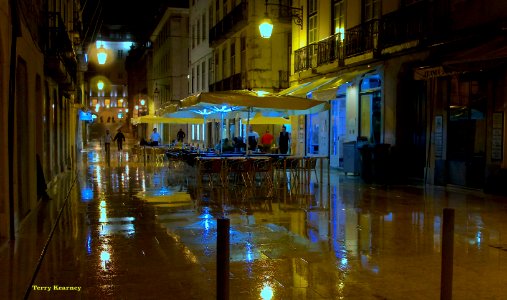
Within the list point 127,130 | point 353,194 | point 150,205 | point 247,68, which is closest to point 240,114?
point 353,194

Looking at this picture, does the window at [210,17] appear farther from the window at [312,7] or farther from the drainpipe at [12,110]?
the drainpipe at [12,110]

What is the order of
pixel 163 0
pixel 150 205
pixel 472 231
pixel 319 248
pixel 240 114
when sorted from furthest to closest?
pixel 163 0 < pixel 240 114 < pixel 150 205 < pixel 472 231 < pixel 319 248

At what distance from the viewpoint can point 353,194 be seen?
1384 centimetres

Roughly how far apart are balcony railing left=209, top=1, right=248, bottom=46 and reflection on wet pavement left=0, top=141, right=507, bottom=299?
1739 cm

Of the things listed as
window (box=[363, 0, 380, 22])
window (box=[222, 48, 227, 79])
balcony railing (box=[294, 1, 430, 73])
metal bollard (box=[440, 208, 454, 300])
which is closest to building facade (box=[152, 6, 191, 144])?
window (box=[222, 48, 227, 79])

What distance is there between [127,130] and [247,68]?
216 ft

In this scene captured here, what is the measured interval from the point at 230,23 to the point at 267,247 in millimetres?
25097

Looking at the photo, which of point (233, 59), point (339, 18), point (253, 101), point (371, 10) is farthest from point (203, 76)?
point (253, 101)

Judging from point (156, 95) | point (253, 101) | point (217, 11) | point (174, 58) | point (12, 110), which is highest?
point (217, 11)

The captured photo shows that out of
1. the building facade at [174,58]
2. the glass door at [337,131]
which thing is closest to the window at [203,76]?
the building facade at [174,58]

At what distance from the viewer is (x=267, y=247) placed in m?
7.69

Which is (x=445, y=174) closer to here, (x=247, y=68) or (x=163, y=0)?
(x=247, y=68)

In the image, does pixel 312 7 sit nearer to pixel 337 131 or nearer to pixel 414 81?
pixel 337 131

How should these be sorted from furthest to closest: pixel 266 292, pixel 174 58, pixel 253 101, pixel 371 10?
pixel 174 58 < pixel 371 10 < pixel 253 101 < pixel 266 292
